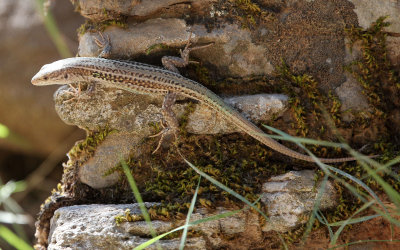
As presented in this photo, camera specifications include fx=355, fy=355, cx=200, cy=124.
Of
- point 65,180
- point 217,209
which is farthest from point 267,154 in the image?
point 65,180

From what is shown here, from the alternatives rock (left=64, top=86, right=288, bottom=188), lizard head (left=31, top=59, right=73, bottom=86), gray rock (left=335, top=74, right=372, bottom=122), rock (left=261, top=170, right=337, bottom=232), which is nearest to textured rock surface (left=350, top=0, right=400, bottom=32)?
gray rock (left=335, top=74, right=372, bottom=122)

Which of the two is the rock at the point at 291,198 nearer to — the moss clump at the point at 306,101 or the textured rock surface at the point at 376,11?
the moss clump at the point at 306,101

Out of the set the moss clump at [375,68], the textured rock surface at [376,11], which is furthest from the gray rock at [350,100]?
the textured rock surface at [376,11]

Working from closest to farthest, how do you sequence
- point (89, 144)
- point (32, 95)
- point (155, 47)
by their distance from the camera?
point (155, 47) → point (89, 144) → point (32, 95)

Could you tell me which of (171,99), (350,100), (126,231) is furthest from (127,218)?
(350,100)

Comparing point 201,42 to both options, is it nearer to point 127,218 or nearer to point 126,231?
point 127,218

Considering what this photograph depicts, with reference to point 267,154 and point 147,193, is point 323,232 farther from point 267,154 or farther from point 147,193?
point 147,193

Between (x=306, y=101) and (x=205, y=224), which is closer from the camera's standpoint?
(x=205, y=224)
